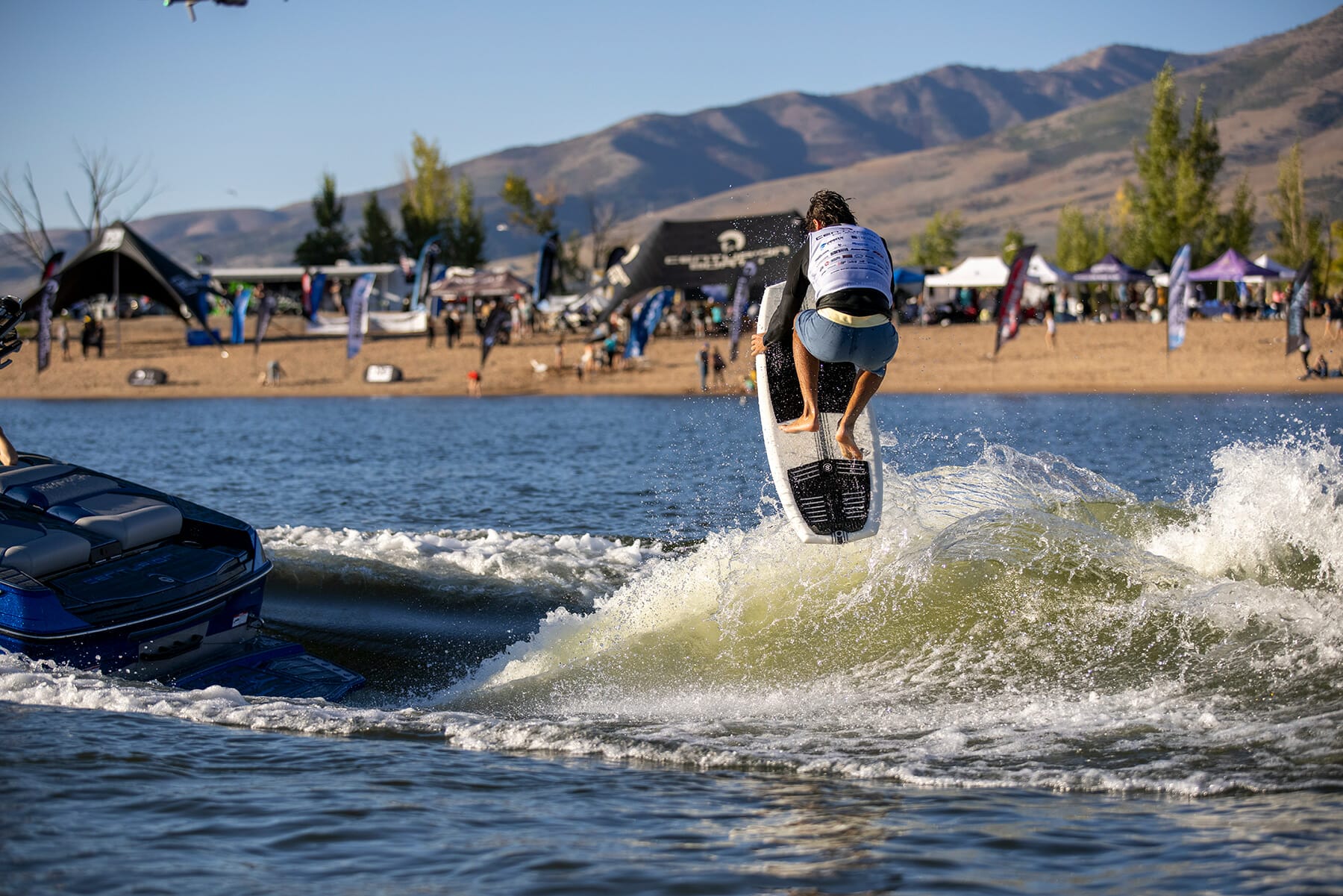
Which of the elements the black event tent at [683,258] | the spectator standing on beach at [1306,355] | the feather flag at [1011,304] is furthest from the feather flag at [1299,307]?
the black event tent at [683,258]

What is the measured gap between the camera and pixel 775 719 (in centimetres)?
677

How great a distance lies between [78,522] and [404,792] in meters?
4.01

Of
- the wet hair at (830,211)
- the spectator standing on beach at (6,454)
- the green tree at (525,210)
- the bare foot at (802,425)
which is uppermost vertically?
the green tree at (525,210)

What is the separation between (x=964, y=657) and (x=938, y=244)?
4874 inches

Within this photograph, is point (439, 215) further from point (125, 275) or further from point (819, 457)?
point (819, 457)

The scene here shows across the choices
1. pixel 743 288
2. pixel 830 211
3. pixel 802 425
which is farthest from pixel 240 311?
pixel 830 211

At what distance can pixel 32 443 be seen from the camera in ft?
94.6

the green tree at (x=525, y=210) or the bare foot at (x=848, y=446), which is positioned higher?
the green tree at (x=525, y=210)

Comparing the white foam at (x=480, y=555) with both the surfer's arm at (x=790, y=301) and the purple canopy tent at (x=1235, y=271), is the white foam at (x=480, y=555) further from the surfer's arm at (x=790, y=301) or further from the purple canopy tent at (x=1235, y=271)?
the purple canopy tent at (x=1235, y=271)

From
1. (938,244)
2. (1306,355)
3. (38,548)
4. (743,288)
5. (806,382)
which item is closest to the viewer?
(806,382)

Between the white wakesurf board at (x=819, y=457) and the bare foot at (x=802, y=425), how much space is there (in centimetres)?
4

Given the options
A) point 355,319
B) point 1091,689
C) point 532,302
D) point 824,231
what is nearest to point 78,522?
point 824,231

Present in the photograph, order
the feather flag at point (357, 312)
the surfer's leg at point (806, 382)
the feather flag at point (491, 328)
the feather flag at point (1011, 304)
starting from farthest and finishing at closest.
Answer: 1. the feather flag at point (491, 328)
2. the feather flag at point (357, 312)
3. the feather flag at point (1011, 304)
4. the surfer's leg at point (806, 382)

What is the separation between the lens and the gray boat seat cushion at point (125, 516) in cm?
848
